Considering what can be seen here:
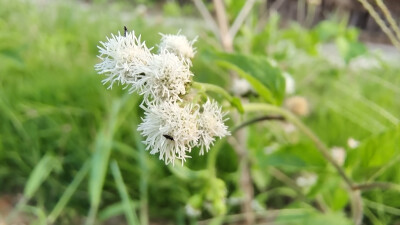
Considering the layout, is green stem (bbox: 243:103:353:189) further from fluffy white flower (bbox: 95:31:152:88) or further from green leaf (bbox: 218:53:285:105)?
fluffy white flower (bbox: 95:31:152:88)

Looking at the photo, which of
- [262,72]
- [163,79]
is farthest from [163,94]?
[262,72]

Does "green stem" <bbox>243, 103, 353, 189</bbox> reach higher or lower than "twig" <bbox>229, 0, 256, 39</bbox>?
lower

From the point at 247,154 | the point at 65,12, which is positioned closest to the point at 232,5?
the point at 247,154

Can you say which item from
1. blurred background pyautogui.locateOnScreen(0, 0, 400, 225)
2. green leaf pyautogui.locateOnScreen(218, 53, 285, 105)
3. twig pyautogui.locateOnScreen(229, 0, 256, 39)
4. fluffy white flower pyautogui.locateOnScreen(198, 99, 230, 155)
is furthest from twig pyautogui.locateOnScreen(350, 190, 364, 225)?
twig pyautogui.locateOnScreen(229, 0, 256, 39)

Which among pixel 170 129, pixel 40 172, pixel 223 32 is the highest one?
pixel 223 32

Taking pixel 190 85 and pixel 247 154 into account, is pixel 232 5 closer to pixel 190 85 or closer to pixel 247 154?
pixel 247 154

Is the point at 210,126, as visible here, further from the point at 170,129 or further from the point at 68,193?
the point at 68,193
